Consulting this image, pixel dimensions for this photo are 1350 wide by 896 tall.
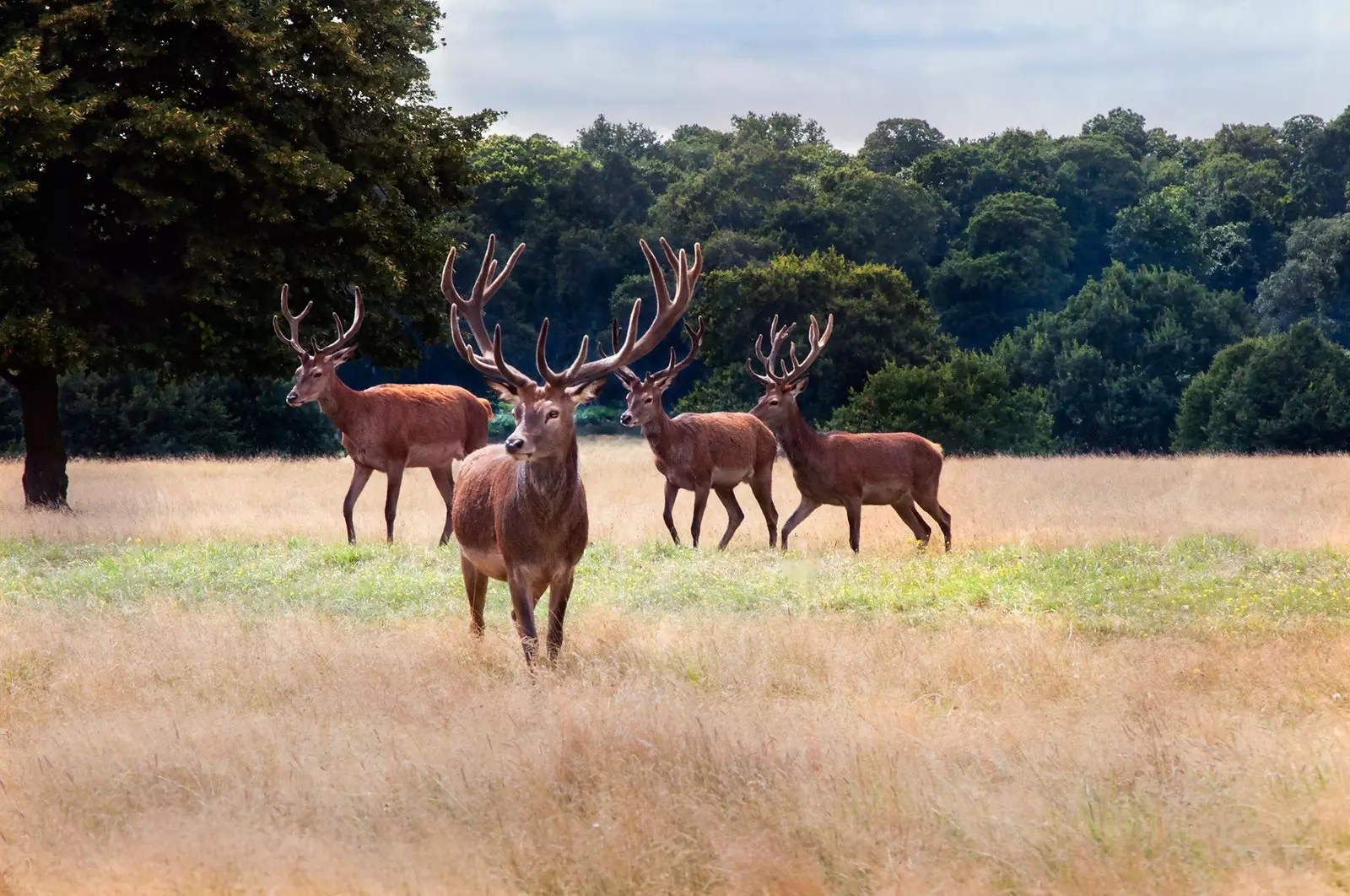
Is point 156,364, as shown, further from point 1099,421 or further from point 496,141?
point 496,141

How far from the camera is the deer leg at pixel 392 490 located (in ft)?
53.1

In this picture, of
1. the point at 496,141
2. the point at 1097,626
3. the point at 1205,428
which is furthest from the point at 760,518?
the point at 496,141

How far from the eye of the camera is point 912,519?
16219 millimetres

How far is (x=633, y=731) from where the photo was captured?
23.0ft

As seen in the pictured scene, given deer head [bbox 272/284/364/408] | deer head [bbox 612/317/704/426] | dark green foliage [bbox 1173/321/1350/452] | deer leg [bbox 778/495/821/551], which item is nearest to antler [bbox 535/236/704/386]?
deer head [bbox 612/317/704/426]

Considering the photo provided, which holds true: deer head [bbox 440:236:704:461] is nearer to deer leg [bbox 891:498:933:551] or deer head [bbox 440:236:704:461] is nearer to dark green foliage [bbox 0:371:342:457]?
deer leg [bbox 891:498:933:551]

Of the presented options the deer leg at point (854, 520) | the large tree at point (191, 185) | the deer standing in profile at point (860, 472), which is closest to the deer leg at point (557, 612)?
the deer leg at point (854, 520)

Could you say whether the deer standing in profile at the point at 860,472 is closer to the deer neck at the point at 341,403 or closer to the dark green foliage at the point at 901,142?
the deer neck at the point at 341,403

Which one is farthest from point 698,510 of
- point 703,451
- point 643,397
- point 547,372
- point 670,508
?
point 547,372

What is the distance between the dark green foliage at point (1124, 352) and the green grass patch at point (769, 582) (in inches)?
1309

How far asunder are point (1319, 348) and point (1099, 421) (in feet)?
27.0

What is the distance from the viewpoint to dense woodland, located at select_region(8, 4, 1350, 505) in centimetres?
1830

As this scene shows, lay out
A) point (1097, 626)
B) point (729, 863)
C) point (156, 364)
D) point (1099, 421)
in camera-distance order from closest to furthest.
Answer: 1. point (729, 863)
2. point (1097, 626)
3. point (156, 364)
4. point (1099, 421)

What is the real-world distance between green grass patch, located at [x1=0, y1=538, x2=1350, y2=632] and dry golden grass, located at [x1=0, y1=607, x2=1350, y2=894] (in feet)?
5.52
